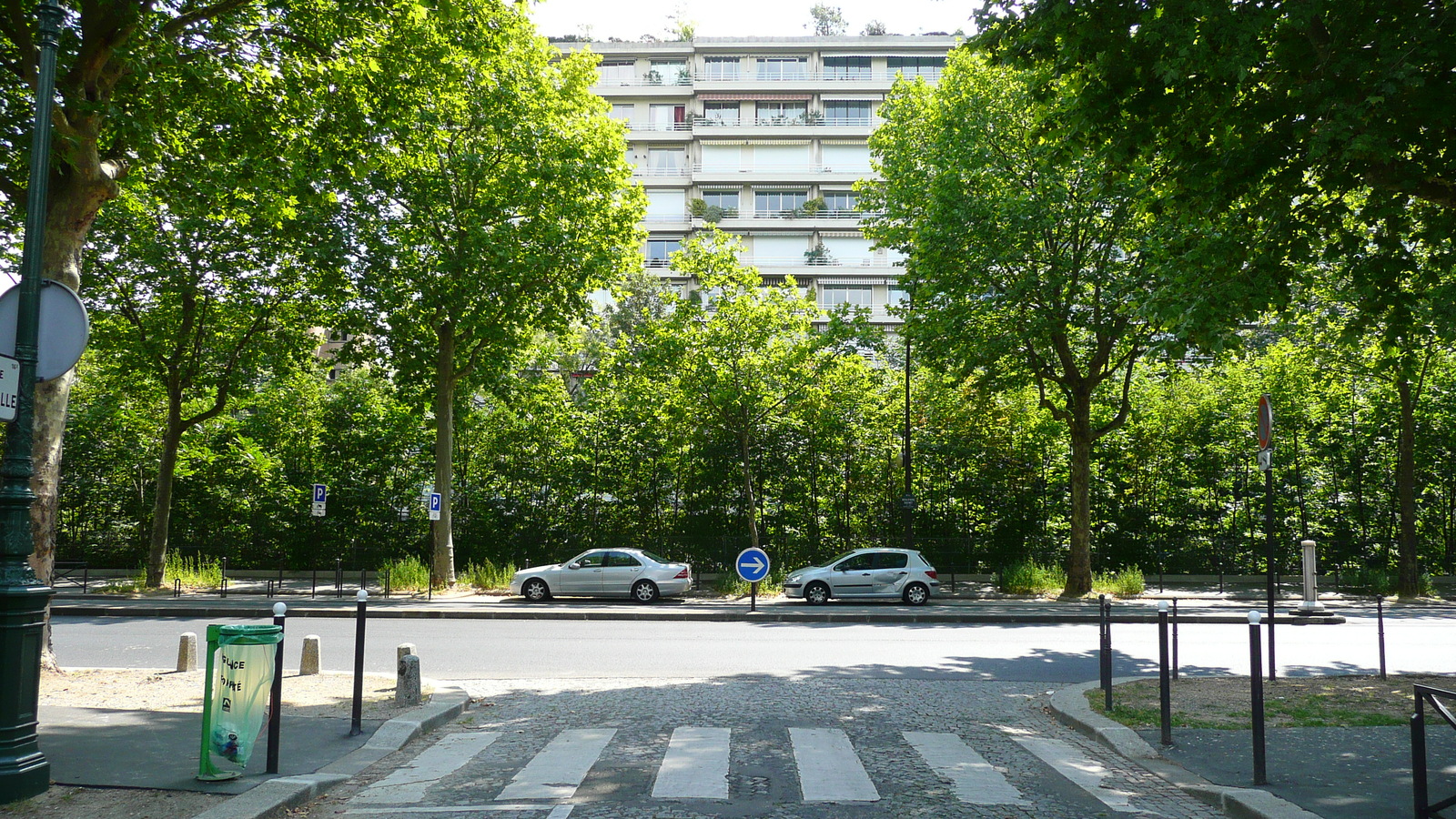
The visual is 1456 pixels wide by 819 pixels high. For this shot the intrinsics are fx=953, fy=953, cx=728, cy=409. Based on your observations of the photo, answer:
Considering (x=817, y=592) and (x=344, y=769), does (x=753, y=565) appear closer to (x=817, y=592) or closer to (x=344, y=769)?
(x=817, y=592)

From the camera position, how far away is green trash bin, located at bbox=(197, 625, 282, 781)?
6.10m

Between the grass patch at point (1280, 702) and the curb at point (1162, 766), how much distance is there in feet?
0.71

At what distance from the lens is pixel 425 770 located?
6848 mm

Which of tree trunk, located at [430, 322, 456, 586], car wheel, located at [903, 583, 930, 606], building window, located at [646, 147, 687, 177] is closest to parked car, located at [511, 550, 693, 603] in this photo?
tree trunk, located at [430, 322, 456, 586]

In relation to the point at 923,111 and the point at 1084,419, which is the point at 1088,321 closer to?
the point at 1084,419

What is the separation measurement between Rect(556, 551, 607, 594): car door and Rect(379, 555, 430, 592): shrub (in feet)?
13.5

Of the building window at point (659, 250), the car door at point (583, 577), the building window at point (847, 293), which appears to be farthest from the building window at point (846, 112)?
the car door at point (583, 577)

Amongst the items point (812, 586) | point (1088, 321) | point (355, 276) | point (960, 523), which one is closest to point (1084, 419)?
point (1088, 321)

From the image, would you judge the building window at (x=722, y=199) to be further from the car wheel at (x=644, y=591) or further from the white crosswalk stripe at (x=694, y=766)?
the white crosswalk stripe at (x=694, y=766)

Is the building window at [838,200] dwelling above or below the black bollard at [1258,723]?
above

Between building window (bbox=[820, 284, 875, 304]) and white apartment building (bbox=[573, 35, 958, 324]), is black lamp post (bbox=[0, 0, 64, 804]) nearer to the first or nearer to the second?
white apartment building (bbox=[573, 35, 958, 324])

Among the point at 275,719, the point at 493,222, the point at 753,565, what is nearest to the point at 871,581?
the point at 753,565

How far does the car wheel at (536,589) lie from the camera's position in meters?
23.4

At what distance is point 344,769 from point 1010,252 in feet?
60.6
